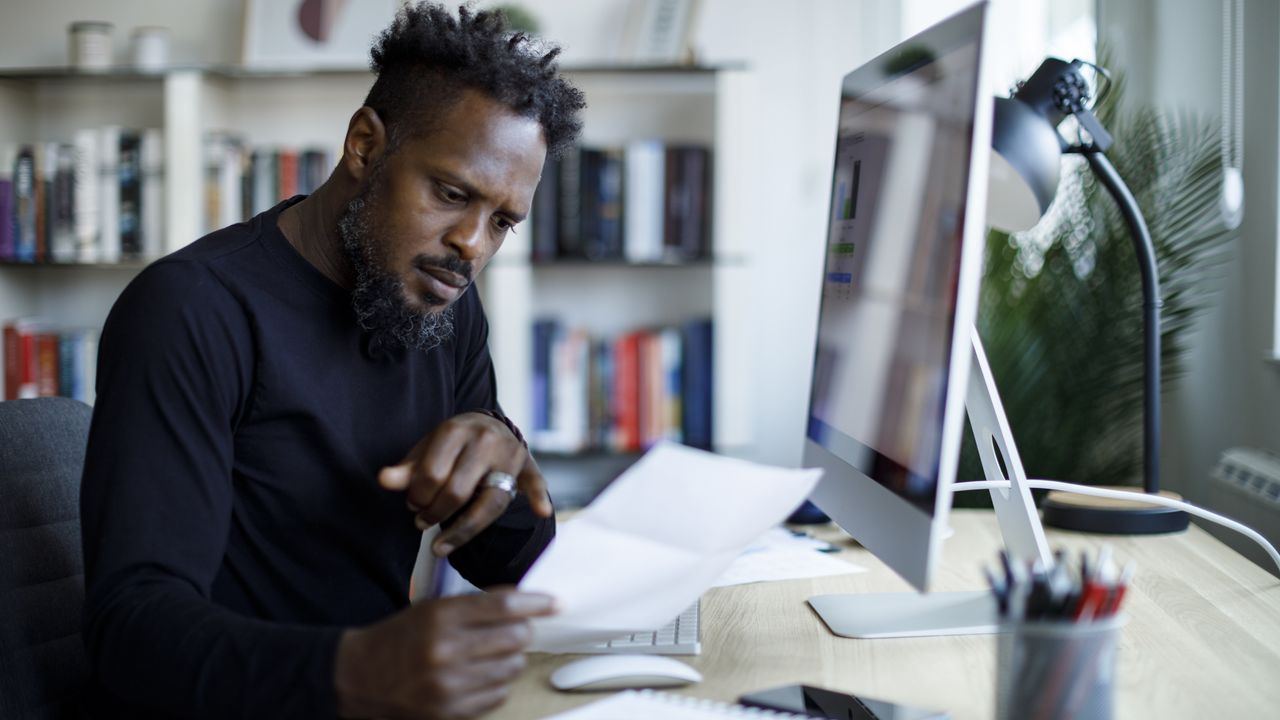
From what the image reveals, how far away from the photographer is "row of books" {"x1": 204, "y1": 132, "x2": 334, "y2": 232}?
2.83 meters

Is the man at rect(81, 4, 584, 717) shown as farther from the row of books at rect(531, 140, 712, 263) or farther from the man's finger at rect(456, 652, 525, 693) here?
the row of books at rect(531, 140, 712, 263)

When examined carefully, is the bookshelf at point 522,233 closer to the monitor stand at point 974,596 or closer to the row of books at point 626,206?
the row of books at point 626,206

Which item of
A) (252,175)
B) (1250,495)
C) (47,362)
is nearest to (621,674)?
(1250,495)

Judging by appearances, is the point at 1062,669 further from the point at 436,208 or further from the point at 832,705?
the point at 436,208

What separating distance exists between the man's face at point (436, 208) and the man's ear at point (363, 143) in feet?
0.13

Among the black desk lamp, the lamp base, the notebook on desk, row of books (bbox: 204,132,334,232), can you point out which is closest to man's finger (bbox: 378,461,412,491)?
the notebook on desk

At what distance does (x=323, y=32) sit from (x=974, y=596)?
7.62 feet

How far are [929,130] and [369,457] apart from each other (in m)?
0.66

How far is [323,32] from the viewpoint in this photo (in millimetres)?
2855

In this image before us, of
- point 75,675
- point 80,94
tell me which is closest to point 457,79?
point 75,675

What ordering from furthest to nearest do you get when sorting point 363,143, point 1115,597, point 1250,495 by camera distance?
point 1250,495, point 363,143, point 1115,597

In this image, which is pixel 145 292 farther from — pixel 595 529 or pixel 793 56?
pixel 793 56

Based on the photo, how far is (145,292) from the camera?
1.02 m

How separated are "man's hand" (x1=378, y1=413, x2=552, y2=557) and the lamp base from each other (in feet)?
2.81
